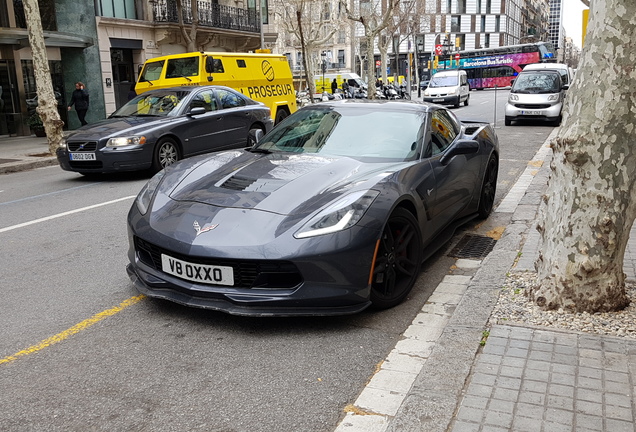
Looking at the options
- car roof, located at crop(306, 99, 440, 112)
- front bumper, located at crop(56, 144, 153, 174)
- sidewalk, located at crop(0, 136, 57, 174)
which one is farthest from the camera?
sidewalk, located at crop(0, 136, 57, 174)

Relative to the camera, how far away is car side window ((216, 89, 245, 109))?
460 inches

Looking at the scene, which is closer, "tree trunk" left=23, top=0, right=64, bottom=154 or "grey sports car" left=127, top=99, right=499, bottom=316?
"grey sports car" left=127, top=99, right=499, bottom=316

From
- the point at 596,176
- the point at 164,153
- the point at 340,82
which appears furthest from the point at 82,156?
the point at 340,82

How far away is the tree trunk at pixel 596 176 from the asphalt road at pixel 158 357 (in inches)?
42.8

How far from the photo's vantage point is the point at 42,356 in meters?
3.46

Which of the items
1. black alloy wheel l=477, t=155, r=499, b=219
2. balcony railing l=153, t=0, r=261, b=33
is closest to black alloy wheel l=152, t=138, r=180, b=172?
black alloy wheel l=477, t=155, r=499, b=219

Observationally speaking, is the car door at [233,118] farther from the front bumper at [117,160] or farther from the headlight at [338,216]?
the headlight at [338,216]

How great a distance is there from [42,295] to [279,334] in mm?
1991

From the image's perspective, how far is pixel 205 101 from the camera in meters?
11.3

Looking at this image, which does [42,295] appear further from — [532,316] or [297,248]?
[532,316]

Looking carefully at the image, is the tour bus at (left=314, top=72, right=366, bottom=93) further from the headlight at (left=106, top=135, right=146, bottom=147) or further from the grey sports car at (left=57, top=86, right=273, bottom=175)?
the headlight at (left=106, top=135, right=146, bottom=147)

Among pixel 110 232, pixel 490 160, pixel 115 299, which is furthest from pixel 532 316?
pixel 110 232

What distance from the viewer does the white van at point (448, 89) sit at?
32.1 meters

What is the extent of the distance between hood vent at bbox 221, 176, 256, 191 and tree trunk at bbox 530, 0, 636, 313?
6.65ft
